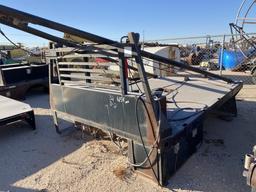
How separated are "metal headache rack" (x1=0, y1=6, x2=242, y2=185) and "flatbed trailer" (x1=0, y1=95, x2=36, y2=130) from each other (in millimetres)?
978

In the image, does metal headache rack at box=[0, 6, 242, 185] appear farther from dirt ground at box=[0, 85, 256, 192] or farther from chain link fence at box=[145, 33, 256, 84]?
chain link fence at box=[145, 33, 256, 84]

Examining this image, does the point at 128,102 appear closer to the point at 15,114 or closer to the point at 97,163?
the point at 97,163

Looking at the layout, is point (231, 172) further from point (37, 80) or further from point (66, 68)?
point (37, 80)

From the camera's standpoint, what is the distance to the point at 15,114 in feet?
14.9

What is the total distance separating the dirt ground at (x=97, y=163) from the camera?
283cm

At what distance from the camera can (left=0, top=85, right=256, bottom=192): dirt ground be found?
2.83 m

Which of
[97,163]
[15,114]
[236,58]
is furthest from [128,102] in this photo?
[236,58]

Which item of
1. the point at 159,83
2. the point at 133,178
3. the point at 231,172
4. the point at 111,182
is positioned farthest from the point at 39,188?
the point at 159,83

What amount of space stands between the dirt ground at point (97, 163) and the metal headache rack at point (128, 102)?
225mm

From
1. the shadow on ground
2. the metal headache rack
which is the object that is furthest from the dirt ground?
the metal headache rack

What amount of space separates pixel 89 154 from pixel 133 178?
98cm

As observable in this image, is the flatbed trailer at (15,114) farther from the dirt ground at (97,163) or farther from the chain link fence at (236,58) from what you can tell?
the chain link fence at (236,58)

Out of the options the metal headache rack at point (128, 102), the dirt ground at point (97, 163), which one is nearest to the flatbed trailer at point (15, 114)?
the dirt ground at point (97, 163)

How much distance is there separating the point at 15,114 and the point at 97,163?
2.17 meters
